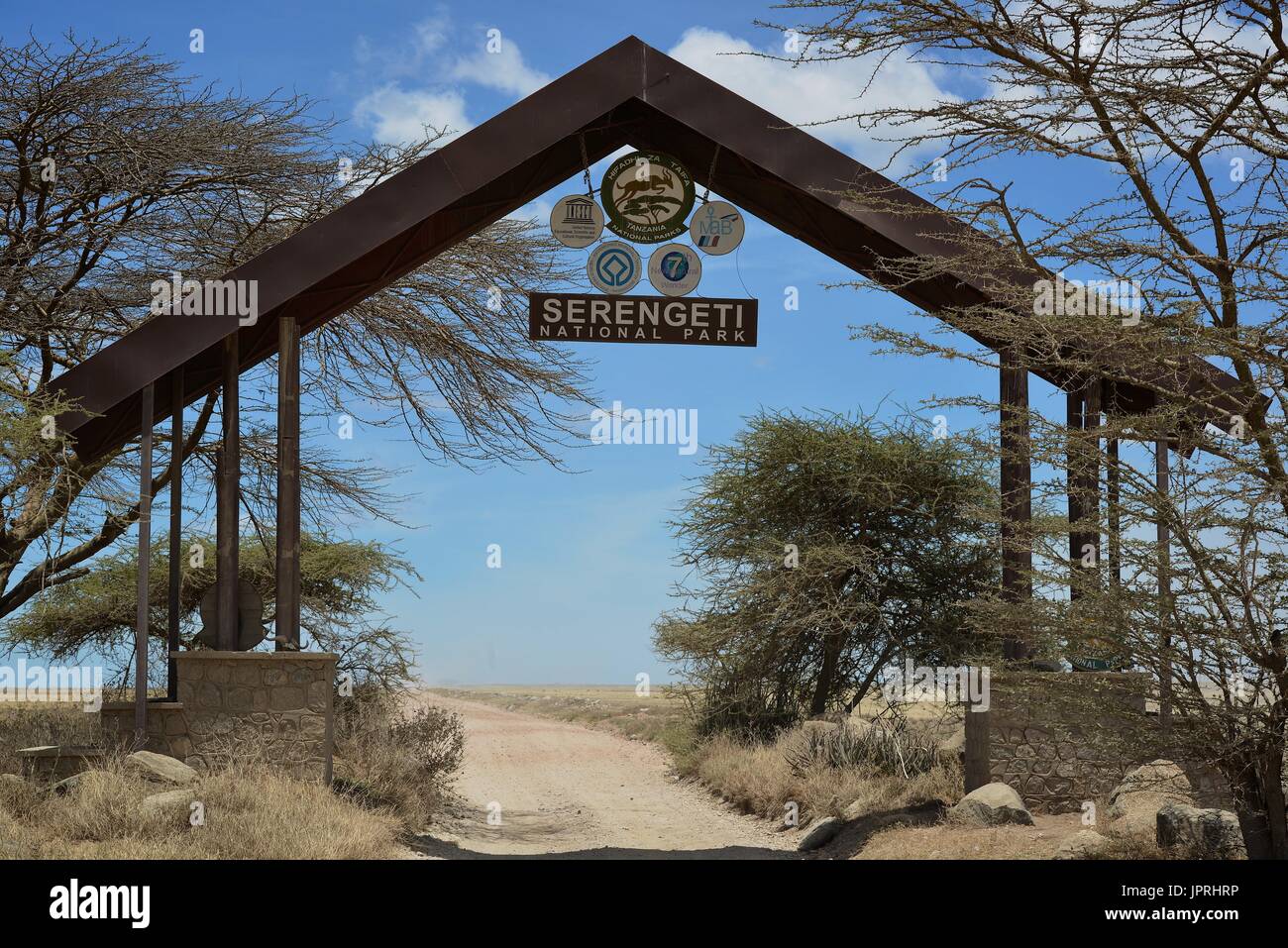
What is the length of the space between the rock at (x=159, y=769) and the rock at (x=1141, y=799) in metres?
8.77

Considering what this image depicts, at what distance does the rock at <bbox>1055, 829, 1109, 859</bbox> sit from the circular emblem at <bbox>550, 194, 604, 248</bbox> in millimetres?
7766

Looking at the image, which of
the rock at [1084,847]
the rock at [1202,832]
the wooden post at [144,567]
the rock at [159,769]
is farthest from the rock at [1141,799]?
the wooden post at [144,567]

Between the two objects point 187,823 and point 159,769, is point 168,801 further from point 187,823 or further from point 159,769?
point 159,769

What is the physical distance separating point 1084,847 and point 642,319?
21.8 feet

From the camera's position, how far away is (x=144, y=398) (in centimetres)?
1314

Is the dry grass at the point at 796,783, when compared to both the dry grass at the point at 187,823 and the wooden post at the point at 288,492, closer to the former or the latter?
the dry grass at the point at 187,823

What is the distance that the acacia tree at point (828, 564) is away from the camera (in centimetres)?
1988

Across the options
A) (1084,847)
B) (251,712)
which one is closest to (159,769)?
(251,712)

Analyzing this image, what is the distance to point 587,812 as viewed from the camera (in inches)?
700

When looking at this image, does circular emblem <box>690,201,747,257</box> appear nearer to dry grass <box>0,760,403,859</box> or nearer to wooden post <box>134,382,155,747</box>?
wooden post <box>134,382,155,747</box>

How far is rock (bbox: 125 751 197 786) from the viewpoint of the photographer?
39.4 ft

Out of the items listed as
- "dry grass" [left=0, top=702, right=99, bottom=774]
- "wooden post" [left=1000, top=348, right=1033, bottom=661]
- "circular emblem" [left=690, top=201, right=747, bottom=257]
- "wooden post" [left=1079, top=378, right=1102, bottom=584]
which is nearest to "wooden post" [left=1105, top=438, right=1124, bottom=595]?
"wooden post" [left=1079, top=378, right=1102, bottom=584]
